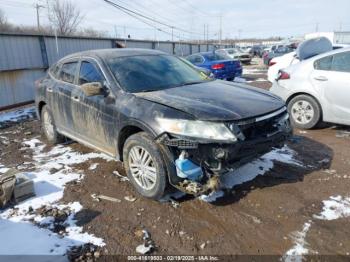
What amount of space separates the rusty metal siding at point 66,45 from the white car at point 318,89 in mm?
8812

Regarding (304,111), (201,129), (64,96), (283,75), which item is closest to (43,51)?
(64,96)

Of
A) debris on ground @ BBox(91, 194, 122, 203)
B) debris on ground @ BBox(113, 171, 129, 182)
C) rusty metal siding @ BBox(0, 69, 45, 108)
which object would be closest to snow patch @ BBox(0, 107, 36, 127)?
rusty metal siding @ BBox(0, 69, 45, 108)

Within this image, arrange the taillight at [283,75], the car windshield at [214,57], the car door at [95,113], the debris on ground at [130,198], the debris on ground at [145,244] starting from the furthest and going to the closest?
1. the car windshield at [214,57]
2. the taillight at [283,75]
3. the car door at [95,113]
4. the debris on ground at [130,198]
5. the debris on ground at [145,244]

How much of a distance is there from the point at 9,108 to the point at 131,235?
8544mm

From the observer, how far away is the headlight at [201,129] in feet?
10.1

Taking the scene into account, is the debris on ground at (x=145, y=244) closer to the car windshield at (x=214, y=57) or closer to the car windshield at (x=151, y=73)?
the car windshield at (x=151, y=73)

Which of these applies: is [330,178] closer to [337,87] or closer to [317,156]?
[317,156]

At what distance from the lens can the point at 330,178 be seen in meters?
4.05

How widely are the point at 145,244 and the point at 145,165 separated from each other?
3.14 ft

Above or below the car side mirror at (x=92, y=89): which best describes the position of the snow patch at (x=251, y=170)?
below

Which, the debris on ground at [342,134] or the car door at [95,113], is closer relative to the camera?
the car door at [95,113]

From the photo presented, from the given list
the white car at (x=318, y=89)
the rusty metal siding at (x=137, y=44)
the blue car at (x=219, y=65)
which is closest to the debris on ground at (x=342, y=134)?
the white car at (x=318, y=89)

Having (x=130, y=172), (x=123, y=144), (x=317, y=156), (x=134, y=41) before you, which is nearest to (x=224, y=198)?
(x=130, y=172)

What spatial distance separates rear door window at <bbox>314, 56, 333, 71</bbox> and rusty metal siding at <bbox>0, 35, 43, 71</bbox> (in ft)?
29.4
